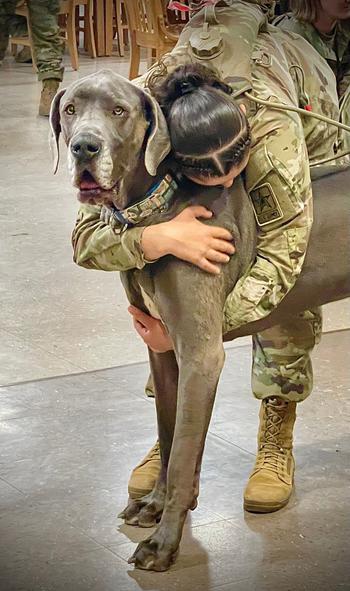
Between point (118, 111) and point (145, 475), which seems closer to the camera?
point (118, 111)

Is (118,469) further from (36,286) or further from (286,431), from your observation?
(36,286)

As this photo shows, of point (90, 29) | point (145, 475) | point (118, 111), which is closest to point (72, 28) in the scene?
point (90, 29)

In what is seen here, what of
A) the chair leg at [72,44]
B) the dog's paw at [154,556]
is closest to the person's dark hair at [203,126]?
the dog's paw at [154,556]

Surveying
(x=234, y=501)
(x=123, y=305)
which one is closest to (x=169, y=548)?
(x=234, y=501)

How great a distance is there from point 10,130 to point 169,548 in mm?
5953

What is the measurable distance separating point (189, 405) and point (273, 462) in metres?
0.59

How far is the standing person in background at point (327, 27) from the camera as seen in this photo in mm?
3047

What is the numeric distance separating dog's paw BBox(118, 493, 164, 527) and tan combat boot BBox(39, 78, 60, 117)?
615 centimetres

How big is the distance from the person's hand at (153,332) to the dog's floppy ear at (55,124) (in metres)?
0.44

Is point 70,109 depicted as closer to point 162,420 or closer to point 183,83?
point 183,83

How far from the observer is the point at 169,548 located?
2.58 m

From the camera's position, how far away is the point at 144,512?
9.30 ft

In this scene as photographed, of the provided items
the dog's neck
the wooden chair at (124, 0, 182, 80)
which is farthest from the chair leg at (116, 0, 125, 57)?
the dog's neck

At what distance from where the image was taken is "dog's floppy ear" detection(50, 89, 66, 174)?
244cm
